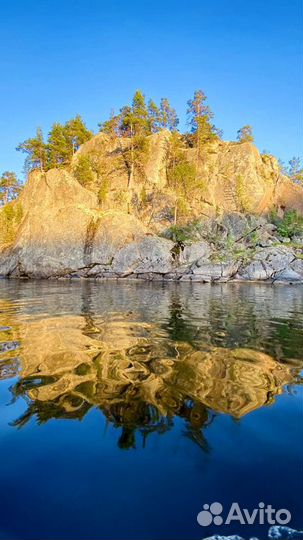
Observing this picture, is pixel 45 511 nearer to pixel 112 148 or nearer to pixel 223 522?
pixel 223 522

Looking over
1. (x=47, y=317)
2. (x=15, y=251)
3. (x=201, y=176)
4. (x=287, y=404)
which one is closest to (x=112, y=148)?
(x=201, y=176)

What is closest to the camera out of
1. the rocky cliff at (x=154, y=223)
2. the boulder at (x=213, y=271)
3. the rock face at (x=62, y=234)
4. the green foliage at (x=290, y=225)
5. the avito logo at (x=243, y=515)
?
the avito logo at (x=243, y=515)

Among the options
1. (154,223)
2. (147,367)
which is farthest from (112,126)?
(147,367)

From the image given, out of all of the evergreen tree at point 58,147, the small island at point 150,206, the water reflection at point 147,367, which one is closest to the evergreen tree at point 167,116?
the small island at point 150,206

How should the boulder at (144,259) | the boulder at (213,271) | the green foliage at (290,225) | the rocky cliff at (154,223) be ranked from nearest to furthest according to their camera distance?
the boulder at (213,271), the boulder at (144,259), the rocky cliff at (154,223), the green foliage at (290,225)

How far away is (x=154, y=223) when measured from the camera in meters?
47.5

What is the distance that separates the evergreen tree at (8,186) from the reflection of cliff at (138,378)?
54.0 m

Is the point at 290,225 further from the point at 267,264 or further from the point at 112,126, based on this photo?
the point at 112,126

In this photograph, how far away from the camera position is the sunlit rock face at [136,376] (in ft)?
12.5

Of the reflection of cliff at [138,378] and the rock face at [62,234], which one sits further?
the rock face at [62,234]

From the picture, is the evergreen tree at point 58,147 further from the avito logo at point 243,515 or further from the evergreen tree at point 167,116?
the avito logo at point 243,515

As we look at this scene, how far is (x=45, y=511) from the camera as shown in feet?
7.36

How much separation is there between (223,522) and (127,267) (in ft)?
111

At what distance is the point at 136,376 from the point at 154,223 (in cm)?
4357
